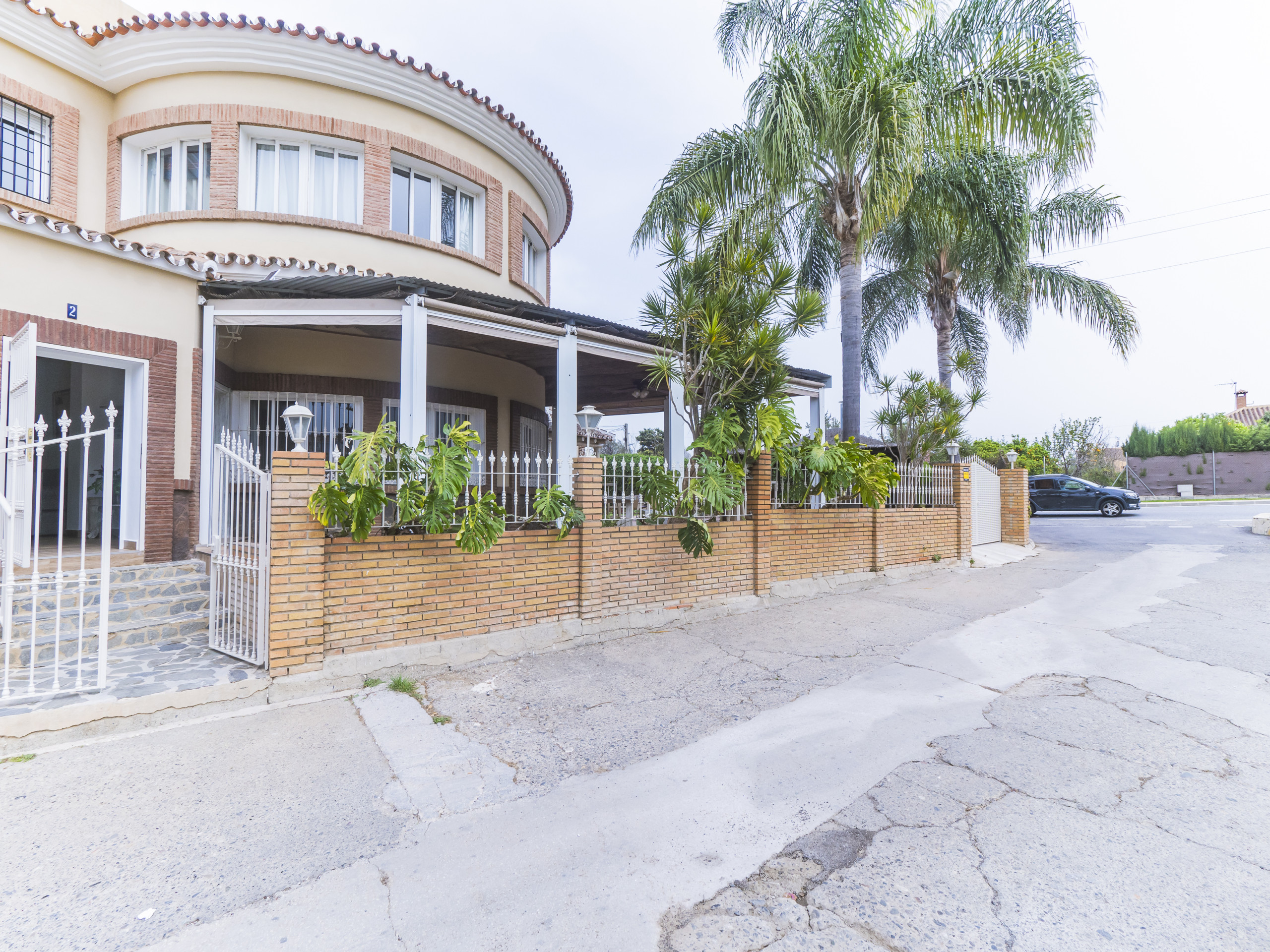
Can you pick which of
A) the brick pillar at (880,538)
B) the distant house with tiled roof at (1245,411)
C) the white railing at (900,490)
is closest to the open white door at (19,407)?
the white railing at (900,490)

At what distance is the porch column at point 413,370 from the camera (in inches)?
269

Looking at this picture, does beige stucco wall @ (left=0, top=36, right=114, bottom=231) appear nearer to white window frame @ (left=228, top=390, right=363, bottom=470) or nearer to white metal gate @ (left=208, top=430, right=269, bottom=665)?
white window frame @ (left=228, top=390, right=363, bottom=470)

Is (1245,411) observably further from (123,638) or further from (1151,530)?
(123,638)

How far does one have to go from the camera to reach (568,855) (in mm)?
2914

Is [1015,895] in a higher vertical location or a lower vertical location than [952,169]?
lower

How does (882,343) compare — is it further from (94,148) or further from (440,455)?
(94,148)

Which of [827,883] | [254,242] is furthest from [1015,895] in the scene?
[254,242]

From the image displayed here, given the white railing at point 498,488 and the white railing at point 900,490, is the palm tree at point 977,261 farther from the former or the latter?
the white railing at point 498,488

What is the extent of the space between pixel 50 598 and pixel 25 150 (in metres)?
7.06

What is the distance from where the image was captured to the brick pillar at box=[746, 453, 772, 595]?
848 cm

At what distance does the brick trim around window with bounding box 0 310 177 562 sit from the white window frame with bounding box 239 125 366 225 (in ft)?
10.1

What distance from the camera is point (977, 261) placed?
1401 cm

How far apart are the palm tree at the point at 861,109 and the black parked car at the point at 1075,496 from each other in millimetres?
17009

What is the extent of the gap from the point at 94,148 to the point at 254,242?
275cm
